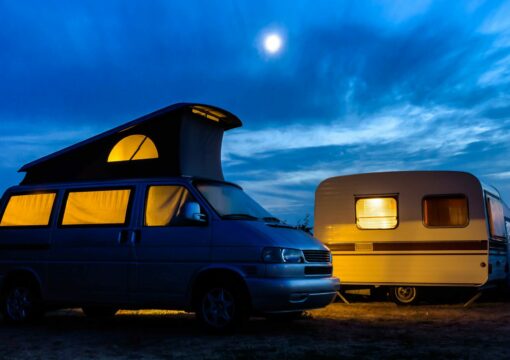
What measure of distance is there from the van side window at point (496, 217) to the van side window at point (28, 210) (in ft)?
27.5

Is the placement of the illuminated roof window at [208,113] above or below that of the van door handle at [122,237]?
above

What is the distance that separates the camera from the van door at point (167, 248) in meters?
8.94

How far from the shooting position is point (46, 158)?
11344 millimetres

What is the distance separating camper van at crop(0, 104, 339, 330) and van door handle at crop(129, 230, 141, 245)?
0.6 inches

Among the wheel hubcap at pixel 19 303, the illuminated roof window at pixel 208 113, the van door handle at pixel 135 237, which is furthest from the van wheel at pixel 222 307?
the illuminated roof window at pixel 208 113

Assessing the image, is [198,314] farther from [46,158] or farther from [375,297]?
[375,297]

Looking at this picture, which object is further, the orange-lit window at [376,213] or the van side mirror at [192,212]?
the orange-lit window at [376,213]

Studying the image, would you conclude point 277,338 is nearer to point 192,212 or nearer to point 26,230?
point 192,212

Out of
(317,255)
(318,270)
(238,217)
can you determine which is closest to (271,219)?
(238,217)

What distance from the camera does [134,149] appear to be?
10938 millimetres

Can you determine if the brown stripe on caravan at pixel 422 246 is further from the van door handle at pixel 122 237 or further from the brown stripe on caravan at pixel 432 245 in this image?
the van door handle at pixel 122 237

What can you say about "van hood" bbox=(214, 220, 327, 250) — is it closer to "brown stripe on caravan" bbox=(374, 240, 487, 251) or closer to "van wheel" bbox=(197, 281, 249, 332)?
"van wheel" bbox=(197, 281, 249, 332)

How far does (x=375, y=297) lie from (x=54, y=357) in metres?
9.49

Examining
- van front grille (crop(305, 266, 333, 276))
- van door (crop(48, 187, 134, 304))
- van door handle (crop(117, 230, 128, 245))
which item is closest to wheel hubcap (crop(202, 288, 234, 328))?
van front grille (crop(305, 266, 333, 276))
